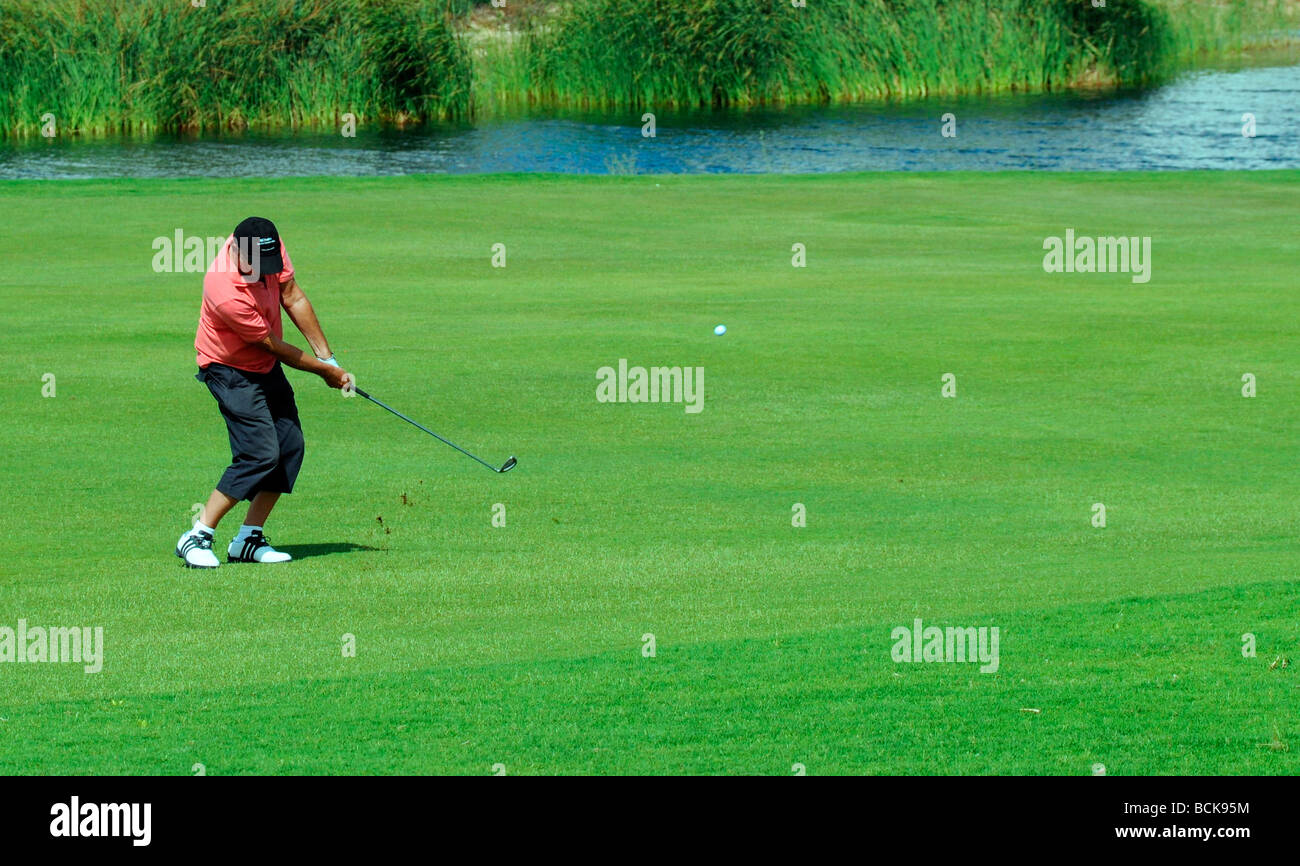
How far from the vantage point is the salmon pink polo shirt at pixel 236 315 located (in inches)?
310

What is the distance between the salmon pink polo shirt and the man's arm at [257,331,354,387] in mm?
44

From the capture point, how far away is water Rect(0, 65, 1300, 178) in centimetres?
3178

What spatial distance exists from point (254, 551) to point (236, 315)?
1058 mm

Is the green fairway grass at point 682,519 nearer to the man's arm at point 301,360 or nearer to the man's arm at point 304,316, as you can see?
the man's arm at point 301,360

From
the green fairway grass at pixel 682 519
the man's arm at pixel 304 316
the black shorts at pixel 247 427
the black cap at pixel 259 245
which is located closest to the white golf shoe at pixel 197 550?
the green fairway grass at pixel 682 519

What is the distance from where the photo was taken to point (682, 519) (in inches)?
350

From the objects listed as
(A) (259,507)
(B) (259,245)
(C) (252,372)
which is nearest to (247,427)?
(C) (252,372)

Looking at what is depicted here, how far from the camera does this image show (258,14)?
36.5m

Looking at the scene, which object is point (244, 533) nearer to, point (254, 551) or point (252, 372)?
point (254, 551)

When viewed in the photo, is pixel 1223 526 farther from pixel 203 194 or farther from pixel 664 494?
pixel 203 194

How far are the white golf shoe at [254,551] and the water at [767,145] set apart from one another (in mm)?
22491

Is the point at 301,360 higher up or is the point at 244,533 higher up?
the point at 301,360

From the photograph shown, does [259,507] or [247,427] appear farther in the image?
[259,507]
